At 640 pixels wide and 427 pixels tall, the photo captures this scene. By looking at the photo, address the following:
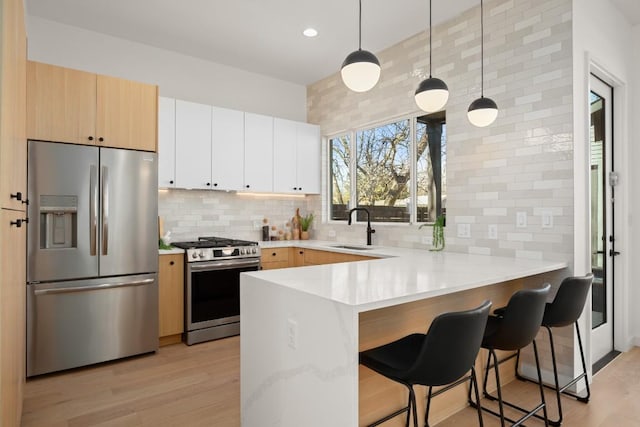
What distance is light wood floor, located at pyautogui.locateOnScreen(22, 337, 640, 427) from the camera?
7.56ft

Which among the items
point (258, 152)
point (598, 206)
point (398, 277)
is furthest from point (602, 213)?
point (258, 152)

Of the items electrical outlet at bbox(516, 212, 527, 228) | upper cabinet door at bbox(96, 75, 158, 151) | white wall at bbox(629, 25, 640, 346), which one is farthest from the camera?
white wall at bbox(629, 25, 640, 346)

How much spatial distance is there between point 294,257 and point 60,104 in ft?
8.67

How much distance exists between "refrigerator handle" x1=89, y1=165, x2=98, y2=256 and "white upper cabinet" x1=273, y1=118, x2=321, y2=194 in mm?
1990

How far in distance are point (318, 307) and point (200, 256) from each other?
2.38 metres

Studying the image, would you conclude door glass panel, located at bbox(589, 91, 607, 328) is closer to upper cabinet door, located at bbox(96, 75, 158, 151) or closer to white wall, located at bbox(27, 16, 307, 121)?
white wall, located at bbox(27, 16, 307, 121)

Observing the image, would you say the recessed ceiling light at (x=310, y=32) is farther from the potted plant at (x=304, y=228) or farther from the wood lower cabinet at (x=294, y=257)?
the potted plant at (x=304, y=228)

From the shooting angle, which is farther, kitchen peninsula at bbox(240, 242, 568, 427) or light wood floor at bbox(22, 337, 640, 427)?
light wood floor at bbox(22, 337, 640, 427)

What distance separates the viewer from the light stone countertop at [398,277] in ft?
5.20

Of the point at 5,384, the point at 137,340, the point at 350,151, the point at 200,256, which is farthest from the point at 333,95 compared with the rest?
the point at 5,384

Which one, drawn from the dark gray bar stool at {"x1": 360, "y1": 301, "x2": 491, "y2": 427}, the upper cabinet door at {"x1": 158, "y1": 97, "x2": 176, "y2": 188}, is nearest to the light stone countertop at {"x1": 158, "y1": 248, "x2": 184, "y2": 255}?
the upper cabinet door at {"x1": 158, "y1": 97, "x2": 176, "y2": 188}

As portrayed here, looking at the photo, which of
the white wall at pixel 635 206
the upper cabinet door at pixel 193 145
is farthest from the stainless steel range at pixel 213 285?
the white wall at pixel 635 206

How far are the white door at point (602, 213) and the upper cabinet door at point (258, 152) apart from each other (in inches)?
125

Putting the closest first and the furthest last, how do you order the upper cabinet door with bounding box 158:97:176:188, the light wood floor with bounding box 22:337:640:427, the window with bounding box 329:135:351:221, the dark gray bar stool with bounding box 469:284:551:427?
the dark gray bar stool with bounding box 469:284:551:427 → the light wood floor with bounding box 22:337:640:427 → the upper cabinet door with bounding box 158:97:176:188 → the window with bounding box 329:135:351:221
